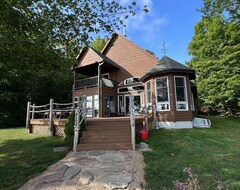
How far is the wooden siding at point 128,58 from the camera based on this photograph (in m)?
14.7

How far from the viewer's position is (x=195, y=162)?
4.62 meters

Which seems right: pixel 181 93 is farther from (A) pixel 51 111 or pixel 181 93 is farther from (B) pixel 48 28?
(B) pixel 48 28

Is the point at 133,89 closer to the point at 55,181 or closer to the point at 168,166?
the point at 168,166

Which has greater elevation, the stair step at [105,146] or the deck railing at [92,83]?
the deck railing at [92,83]

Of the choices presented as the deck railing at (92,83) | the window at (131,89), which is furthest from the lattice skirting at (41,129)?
the window at (131,89)

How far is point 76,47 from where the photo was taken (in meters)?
6.96

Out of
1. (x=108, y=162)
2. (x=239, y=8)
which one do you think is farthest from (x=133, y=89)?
(x=239, y=8)

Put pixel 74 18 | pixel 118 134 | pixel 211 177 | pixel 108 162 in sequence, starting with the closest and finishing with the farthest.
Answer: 1. pixel 211 177
2. pixel 108 162
3. pixel 74 18
4. pixel 118 134

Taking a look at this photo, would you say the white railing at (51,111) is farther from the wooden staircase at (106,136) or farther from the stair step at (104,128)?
the wooden staircase at (106,136)

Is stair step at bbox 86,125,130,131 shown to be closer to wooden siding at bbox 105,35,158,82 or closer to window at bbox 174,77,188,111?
window at bbox 174,77,188,111

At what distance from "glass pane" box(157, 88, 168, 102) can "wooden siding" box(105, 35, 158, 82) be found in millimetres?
4408

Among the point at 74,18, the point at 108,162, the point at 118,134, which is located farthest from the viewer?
the point at 118,134

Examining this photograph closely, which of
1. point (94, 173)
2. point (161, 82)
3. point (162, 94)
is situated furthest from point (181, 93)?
point (94, 173)

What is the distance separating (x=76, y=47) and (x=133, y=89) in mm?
8367
